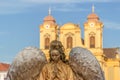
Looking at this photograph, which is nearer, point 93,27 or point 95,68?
point 95,68

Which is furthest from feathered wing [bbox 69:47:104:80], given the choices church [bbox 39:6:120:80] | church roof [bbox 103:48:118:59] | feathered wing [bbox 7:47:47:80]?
church roof [bbox 103:48:118:59]

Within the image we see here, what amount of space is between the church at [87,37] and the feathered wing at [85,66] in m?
46.9

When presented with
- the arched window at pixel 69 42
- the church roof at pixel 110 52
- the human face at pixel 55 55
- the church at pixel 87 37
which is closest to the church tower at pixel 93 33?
the church at pixel 87 37

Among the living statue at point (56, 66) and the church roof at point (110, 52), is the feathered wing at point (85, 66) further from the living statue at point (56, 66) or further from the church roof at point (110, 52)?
the church roof at point (110, 52)

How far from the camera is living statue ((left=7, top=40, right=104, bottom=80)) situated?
20.4 ft

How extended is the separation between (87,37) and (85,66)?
47.8m

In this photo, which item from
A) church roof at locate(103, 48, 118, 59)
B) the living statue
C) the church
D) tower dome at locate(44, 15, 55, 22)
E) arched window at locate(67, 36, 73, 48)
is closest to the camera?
the living statue

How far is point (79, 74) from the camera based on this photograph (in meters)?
6.25

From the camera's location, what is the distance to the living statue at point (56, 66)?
20.4 feet

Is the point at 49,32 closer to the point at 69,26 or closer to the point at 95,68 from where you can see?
the point at 69,26

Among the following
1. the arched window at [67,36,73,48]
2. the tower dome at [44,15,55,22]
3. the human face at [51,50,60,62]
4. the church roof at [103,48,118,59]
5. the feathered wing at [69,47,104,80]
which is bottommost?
the church roof at [103,48,118,59]

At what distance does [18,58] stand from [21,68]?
12cm

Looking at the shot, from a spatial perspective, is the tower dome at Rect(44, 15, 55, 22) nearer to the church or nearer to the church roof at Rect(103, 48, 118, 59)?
the church

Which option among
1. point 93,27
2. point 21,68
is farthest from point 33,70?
point 93,27
